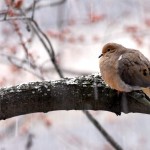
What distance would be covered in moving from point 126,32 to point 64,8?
0.74 m

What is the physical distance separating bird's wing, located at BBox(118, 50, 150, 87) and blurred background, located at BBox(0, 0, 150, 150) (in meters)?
0.94

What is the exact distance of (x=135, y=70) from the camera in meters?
2.17

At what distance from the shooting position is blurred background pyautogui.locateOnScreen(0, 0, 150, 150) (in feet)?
10.8

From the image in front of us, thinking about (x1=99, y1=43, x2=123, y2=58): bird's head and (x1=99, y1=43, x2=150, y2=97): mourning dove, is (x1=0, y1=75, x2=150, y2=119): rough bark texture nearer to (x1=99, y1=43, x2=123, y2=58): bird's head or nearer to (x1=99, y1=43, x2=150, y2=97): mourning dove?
(x1=99, y1=43, x2=150, y2=97): mourning dove

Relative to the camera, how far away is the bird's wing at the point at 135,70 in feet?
7.06

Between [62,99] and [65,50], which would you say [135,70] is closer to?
[62,99]

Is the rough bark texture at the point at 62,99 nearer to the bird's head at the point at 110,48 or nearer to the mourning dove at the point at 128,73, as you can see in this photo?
the mourning dove at the point at 128,73

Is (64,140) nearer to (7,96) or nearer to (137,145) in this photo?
(137,145)

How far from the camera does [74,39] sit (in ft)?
13.8

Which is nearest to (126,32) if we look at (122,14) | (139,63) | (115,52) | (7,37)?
(122,14)

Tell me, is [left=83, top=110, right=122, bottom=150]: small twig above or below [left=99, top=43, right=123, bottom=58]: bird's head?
Result: below

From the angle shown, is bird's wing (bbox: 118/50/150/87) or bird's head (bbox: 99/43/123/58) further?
bird's head (bbox: 99/43/123/58)

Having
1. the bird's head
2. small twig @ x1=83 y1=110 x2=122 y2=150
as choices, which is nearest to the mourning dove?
the bird's head

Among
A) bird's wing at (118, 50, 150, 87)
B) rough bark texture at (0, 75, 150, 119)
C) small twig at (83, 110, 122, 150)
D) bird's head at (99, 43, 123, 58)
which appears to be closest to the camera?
rough bark texture at (0, 75, 150, 119)
